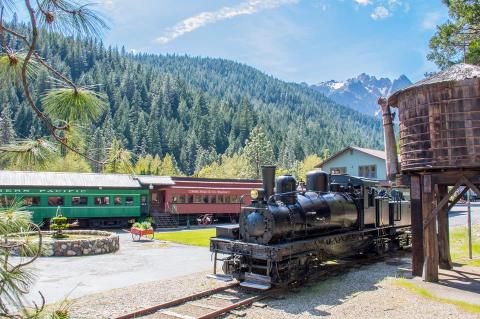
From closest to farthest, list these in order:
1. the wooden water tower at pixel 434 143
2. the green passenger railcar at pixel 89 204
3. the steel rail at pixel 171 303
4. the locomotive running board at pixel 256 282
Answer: the steel rail at pixel 171 303 → the locomotive running board at pixel 256 282 → the wooden water tower at pixel 434 143 → the green passenger railcar at pixel 89 204

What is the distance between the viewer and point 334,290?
11.6 meters

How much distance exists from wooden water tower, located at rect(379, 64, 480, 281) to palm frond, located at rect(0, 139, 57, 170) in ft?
36.5

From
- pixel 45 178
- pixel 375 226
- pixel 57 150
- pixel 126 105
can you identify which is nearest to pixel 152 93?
pixel 126 105

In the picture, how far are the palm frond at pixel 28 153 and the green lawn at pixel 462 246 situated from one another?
16.1 metres

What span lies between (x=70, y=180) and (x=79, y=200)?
2078 mm

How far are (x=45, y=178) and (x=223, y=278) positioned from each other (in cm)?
2433

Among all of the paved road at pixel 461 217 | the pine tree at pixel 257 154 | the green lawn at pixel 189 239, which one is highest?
the pine tree at pixel 257 154

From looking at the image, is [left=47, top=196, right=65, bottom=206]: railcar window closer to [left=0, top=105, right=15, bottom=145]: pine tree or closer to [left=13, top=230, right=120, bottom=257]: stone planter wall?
[left=13, top=230, right=120, bottom=257]: stone planter wall

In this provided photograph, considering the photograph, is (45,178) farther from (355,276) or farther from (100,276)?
(355,276)

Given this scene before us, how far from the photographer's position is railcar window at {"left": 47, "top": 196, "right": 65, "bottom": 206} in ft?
97.5

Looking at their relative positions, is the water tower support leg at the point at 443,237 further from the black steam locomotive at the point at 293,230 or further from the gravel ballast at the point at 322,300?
the black steam locomotive at the point at 293,230

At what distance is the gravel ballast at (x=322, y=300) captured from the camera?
9.48 m

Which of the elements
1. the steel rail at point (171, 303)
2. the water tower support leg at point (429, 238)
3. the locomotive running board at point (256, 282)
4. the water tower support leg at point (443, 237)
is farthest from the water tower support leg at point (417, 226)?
the steel rail at point (171, 303)

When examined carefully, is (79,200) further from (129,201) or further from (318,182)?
(318,182)
